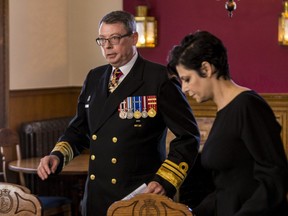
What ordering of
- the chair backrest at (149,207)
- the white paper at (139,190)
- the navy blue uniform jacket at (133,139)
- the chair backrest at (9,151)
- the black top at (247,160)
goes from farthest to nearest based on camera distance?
the chair backrest at (9,151) → the navy blue uniform jacket at (133,139) → the white paper at (139,190) → the chair backrest at (149,207) → the black top at (247,160)

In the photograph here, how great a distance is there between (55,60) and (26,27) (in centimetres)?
56

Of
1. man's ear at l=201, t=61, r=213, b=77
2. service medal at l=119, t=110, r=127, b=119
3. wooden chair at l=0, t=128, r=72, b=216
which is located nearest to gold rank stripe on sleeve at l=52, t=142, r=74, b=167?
service medal at l=119, t=110, r=127, b=119

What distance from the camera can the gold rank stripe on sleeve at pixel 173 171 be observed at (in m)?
2.76

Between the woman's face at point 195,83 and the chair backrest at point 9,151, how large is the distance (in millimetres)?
3544

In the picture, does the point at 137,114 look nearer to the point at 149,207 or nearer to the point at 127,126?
the point at 127,126

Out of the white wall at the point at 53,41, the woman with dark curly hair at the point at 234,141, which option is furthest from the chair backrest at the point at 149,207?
the white wall at the point at 53,41

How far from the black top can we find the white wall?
4.05 metres

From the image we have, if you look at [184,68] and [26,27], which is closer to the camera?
[184,68]

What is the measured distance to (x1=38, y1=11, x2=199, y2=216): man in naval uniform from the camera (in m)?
2.86

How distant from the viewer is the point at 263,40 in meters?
6.04

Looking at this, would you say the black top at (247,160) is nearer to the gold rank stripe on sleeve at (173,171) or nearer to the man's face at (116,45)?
the gold rank stripe on sleeve at (173,171)

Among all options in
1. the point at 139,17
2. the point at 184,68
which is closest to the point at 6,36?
the point at 139,17

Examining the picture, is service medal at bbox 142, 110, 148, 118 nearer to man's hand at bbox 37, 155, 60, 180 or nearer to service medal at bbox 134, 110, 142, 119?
service medal at bbox 134, 110, 142, 119

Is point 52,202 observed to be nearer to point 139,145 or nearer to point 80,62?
point 80,62
